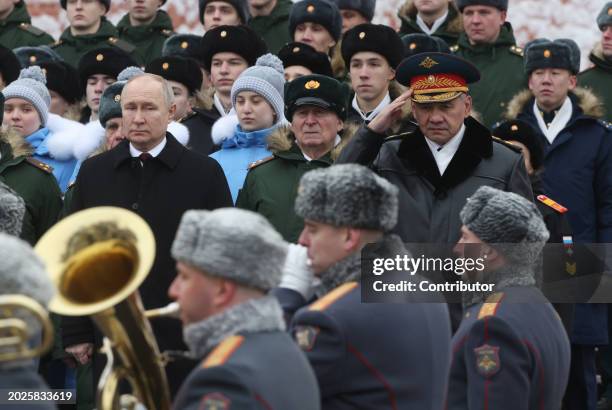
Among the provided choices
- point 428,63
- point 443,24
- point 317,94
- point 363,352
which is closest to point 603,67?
point 443,24

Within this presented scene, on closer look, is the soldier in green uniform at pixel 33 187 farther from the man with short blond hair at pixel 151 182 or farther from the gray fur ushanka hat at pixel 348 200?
the gray fur ushanka hat at pixel 348 200

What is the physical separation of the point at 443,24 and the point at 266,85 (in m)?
3.38

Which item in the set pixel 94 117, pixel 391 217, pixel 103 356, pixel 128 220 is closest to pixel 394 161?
pixel 103 356

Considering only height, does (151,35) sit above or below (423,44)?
above

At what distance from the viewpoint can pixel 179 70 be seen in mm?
12320

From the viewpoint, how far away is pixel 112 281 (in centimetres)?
588

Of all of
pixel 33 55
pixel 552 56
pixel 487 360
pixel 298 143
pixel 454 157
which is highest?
pixel 33 55

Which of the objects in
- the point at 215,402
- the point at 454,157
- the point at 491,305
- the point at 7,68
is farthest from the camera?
the point at 7,68

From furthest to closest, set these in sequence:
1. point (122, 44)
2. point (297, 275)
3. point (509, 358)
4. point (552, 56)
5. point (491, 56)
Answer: point (122, 44) → point (491, 56) → point (552, 56) → point (509, 358) → point (297, 275)

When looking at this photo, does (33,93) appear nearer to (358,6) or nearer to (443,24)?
(358,6)

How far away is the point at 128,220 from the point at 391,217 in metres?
1.11

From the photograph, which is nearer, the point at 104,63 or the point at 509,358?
the point at 509,358

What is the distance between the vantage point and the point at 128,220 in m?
5.93

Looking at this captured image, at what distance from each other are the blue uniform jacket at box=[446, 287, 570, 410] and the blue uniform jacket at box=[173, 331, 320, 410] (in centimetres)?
148
